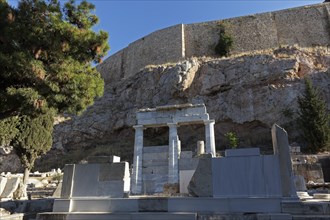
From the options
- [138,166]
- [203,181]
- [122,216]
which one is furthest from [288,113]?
[122,216]

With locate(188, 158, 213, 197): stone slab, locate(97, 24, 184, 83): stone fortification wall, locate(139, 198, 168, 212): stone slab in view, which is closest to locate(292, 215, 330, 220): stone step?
locate(188, 158, 213, 197): stone slab

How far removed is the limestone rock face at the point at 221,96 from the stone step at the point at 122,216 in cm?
2110

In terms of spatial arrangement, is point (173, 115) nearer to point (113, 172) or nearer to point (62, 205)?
point (113, 172)

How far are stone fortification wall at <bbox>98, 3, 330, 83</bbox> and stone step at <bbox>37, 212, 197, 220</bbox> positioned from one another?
1228 inches

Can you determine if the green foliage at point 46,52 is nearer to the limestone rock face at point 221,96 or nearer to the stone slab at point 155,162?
the stone slab at point 155,162

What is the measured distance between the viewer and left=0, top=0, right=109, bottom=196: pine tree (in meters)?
7.67

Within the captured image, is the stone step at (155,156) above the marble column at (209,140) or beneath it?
beneath

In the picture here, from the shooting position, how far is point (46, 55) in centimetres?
830

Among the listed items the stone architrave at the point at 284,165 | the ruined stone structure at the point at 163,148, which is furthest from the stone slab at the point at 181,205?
the ruined stone structure at the point at 163,148

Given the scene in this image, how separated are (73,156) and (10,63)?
24.7 m

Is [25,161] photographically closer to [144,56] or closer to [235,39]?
[144,56]

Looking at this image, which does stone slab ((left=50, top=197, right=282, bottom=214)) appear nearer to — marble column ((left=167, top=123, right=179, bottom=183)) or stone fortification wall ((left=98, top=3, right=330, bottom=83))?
marble column ((left=167, top=123, right=179, bottom=183))

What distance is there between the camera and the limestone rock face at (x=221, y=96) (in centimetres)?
2589

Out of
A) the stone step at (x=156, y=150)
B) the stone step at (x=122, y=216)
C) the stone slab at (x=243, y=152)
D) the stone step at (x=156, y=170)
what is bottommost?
the stone step at (x=122, y=216)
